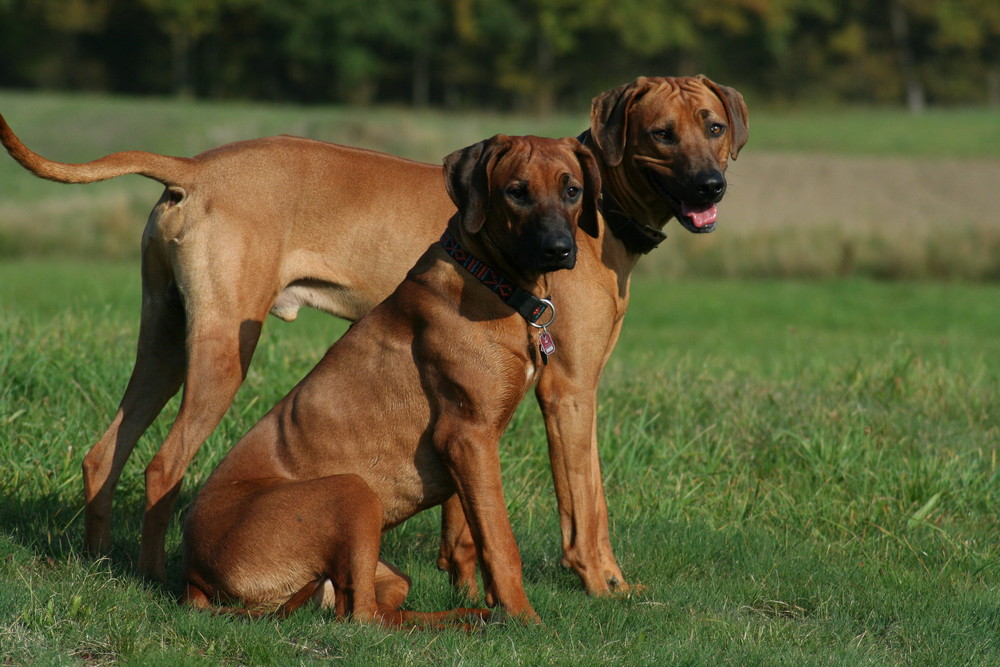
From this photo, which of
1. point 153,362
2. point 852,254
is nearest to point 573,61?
point 852,254

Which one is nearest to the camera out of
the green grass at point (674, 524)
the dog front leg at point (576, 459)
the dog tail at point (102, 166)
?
the green grass at point (674, 524)

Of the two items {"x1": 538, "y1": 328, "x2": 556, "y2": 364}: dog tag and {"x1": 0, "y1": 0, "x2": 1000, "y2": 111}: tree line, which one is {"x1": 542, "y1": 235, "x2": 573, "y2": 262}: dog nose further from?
{"x1": 0, "y1": 0, "x2": 1000, "y2": 111}: tree line

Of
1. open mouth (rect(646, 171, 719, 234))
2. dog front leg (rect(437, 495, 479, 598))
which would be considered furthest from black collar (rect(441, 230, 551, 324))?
open mouth (rect(646, 171, 719, 234))

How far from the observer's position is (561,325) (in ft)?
17.5

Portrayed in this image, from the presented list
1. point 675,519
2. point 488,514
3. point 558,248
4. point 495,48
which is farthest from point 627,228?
point 495,48

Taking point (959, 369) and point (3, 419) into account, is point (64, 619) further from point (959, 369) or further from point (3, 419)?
point (959, 369)

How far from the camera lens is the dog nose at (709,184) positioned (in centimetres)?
531

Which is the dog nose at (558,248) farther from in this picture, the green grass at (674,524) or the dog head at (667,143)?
the green grass at (674,524)

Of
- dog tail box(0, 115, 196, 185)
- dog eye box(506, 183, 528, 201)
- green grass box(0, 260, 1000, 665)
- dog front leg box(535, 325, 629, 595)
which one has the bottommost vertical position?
green grass box(0, 260, 1000, 665)

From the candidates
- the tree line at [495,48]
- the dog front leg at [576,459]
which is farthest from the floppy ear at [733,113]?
the tree line at [495,48]

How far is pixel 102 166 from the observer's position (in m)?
5.40

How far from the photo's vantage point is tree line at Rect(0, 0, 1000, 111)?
56312 mm

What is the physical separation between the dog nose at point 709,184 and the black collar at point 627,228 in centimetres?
33

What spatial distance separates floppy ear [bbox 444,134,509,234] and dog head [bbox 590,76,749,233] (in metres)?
1.00
